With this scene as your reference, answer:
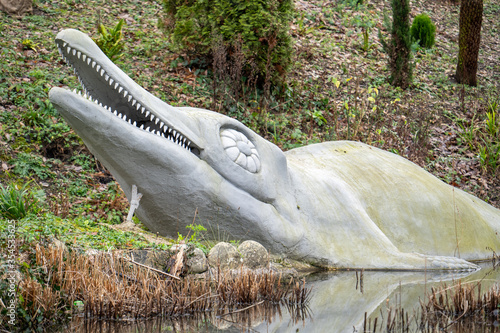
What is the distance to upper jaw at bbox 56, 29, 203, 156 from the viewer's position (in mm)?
4641

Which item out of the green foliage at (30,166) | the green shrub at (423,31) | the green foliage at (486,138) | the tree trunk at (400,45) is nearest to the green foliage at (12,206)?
the green foliage at (30,166)

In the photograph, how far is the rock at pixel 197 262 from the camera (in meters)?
4.50

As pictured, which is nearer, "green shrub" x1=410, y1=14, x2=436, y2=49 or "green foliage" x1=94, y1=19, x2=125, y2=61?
"green foliage" x1=94, y1=19, x2=125, y2=61

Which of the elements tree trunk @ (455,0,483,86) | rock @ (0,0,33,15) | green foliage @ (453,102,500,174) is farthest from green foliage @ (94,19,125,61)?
tree trunk @ (455,0,483,86)

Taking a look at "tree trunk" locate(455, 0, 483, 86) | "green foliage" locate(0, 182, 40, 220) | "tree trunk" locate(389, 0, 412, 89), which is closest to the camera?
"green foliage" locate(0, 182, 40, 220)

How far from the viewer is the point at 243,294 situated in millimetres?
4219

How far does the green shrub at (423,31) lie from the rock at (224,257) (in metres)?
11.5

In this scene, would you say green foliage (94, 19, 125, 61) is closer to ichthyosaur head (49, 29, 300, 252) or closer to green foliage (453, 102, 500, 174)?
ichthyosaur head (49, 29, 300, 252)

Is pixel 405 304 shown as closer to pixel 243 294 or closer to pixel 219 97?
pixel 243 294

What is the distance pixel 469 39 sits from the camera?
12.6 m

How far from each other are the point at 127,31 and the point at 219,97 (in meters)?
2.99

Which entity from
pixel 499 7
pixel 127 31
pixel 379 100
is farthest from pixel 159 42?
pixel 499 7

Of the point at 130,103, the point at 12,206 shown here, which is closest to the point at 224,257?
the point at 130,103

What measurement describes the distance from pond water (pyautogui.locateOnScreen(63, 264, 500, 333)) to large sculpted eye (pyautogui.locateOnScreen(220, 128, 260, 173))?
49.9 inches
